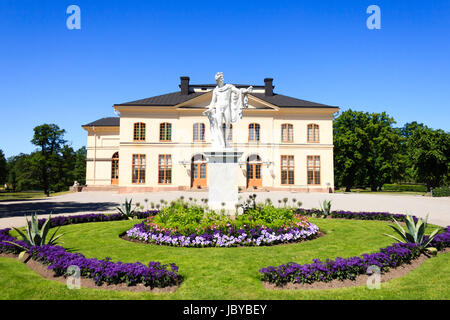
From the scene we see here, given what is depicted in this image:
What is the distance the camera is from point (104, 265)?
198 inches

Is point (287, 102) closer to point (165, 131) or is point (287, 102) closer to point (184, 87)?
point (184, 87)

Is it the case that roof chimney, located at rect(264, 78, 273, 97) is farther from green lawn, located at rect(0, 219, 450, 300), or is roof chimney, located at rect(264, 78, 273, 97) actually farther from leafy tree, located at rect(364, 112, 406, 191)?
green lawn, located at rect(0, 219, 450, 300)

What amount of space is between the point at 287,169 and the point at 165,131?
1529cm

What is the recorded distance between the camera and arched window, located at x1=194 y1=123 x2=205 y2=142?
108 feet

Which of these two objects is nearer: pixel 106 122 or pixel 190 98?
pixel 190 98

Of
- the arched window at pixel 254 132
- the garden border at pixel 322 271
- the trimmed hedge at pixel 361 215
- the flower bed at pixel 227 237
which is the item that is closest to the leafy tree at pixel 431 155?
the arched window at pixel 254 132

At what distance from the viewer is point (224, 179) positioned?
9.20 meters

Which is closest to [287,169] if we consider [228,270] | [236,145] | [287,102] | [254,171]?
[254,171]

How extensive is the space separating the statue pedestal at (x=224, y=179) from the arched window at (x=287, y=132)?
25389mm

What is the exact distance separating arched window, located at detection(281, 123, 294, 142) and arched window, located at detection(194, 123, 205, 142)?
956 cm

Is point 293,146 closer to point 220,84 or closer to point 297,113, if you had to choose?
point 297,113

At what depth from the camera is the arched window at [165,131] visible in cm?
3325

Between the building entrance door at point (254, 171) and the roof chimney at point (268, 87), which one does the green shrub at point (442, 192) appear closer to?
the building entrance door at point (254, 171)
